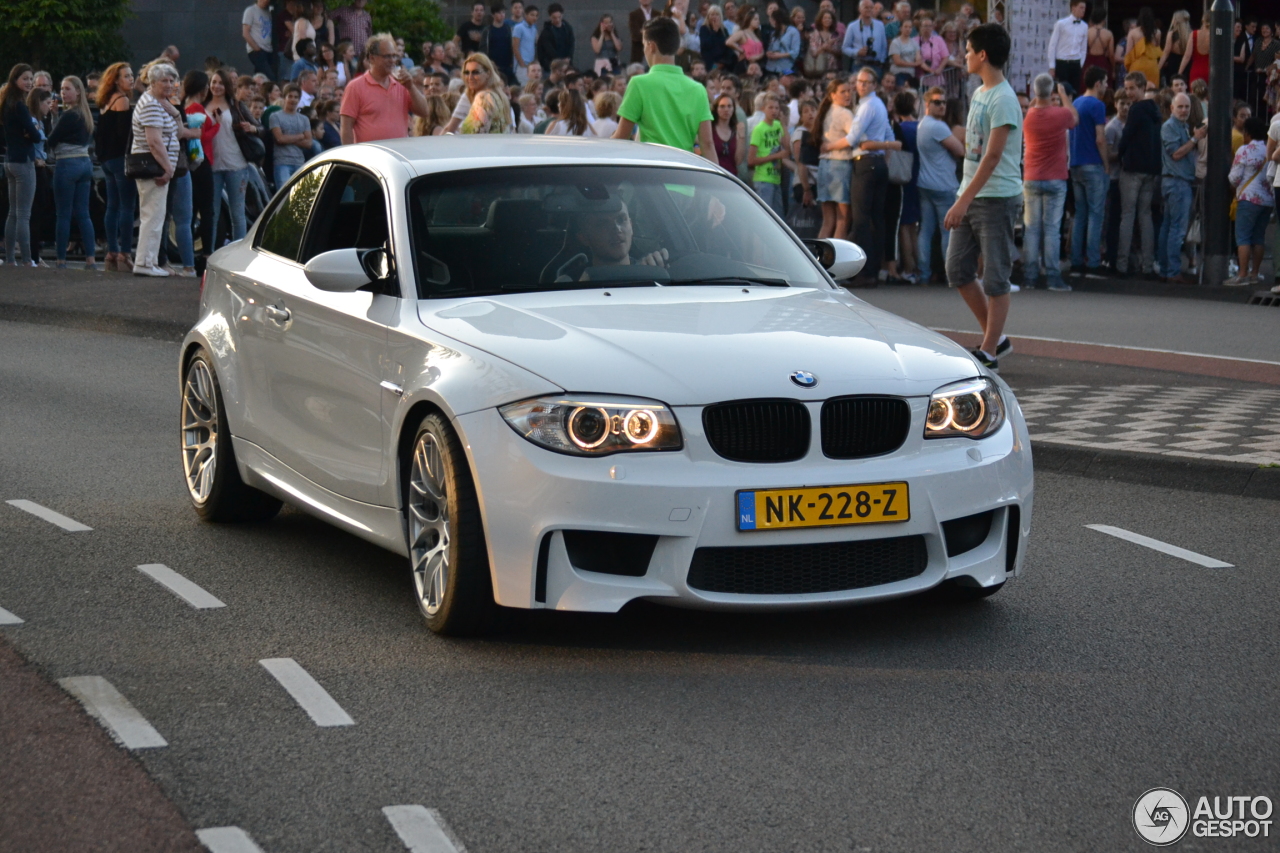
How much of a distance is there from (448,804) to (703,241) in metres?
3.09

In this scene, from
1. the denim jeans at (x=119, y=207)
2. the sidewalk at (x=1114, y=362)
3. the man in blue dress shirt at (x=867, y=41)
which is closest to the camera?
the sidewalk at (x=1114, y=362)

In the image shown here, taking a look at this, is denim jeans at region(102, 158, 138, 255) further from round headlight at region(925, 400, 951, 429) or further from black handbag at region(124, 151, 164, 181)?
round headlight at region(925, 400, 951, 429)

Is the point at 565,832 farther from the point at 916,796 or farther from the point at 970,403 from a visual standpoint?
the point at 970,403

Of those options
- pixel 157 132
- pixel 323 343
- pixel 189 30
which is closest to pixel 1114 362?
pixel 323 343

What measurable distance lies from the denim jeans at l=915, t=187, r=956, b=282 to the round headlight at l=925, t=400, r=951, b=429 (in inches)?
517

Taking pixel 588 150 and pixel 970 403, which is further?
pixel 588 150

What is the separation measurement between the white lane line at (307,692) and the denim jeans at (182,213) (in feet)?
42.7

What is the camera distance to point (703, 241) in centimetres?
691

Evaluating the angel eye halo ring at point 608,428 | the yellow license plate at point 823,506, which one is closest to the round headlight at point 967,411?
the yellow license plate at point 823,506

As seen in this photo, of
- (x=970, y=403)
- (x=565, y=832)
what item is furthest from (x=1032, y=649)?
(x=565, y=832)

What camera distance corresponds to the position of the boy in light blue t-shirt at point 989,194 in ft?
37.9

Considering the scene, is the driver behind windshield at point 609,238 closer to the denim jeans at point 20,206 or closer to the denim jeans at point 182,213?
the denim jeans at point 182,213

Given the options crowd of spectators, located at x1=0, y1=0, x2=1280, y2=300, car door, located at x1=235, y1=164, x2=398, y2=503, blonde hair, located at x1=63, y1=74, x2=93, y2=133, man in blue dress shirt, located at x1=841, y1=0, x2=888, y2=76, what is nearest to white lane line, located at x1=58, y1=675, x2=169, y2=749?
car door, located at x1=235, y1=164, x2=398, y2=503

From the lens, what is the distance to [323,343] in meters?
6.67
